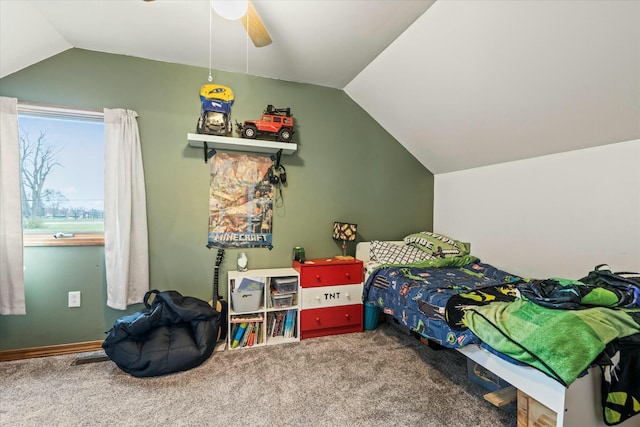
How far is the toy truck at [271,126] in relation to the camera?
8.27 ft

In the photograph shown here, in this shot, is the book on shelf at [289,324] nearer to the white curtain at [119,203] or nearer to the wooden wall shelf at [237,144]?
the white curtain at [119,203]

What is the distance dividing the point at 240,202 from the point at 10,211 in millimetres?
1607

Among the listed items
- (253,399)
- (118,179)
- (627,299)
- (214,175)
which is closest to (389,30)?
(214,175)

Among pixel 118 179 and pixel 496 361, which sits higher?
pixel 118 179

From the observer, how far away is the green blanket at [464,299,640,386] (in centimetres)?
110

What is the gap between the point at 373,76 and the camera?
2.64 meters

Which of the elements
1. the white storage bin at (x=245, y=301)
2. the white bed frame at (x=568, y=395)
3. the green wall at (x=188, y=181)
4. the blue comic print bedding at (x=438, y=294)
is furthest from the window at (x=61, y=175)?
the white bed frame at (x=568, y=395)

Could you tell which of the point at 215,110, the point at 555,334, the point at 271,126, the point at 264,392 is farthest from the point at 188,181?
the point at 555,334

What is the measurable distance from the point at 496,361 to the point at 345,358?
113 centimetres

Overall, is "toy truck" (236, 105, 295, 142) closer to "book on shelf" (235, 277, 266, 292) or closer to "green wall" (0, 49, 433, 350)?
"green wall" (0, 49, 433, 350)

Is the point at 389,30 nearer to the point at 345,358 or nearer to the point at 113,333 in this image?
the point at 345,358

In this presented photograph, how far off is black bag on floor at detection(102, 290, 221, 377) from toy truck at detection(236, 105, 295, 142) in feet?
4.90

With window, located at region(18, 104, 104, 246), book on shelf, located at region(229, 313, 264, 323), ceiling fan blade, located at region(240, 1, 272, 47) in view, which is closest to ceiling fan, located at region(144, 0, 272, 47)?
ceiling fan blade, located at region(240, 1, 272, 47)

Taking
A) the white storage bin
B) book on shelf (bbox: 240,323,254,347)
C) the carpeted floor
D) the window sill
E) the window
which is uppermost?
the window
